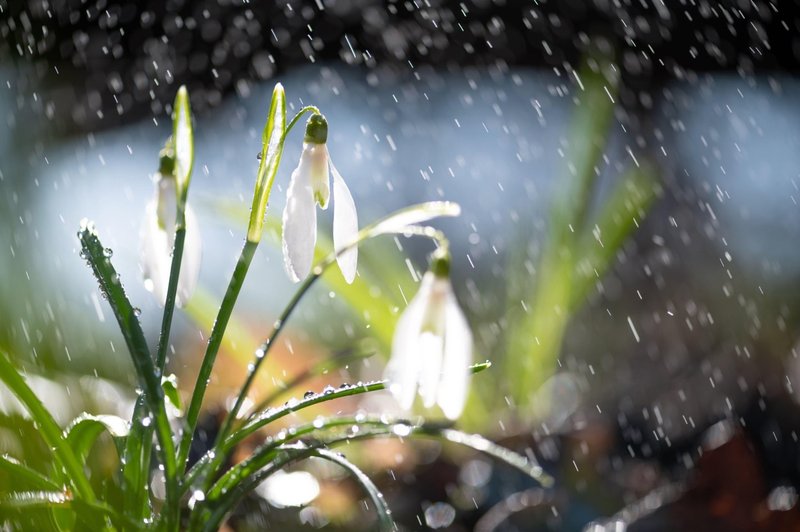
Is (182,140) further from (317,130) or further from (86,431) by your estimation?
(86,431)

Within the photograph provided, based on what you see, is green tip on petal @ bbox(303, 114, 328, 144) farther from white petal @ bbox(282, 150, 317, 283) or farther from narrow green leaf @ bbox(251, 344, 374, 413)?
narrow green leaf @ bbox(251, 344, 374, 413)

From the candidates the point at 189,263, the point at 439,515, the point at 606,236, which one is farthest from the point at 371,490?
the point at 606,236

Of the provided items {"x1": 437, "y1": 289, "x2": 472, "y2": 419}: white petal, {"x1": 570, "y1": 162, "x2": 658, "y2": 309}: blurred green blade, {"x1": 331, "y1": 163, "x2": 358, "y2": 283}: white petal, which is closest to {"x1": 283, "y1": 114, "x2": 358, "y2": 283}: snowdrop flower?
{"x1": 331, "y1": 163, "x2": 358, "y2": 283}: white petal

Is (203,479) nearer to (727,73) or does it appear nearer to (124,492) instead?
(124,492)

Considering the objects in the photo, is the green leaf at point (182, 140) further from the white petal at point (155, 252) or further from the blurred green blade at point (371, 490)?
the blurred green blade at point (371, 490)

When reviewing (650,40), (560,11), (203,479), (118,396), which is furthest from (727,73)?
(203,479)

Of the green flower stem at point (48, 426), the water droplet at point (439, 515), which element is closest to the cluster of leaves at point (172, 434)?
the green flower stem at point (48, 426)
